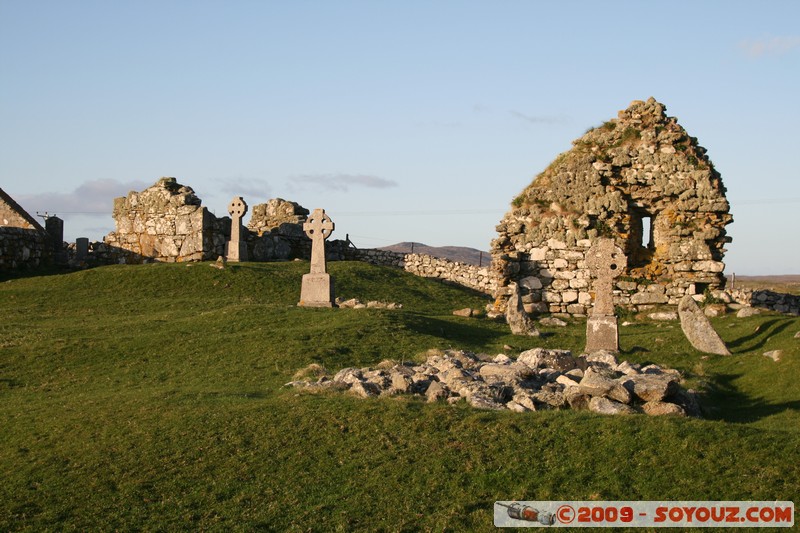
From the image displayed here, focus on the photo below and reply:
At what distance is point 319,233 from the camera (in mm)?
28359

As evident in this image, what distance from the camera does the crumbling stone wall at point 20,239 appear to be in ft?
120

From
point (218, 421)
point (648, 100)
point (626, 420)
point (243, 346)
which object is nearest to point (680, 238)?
point (648, 100)

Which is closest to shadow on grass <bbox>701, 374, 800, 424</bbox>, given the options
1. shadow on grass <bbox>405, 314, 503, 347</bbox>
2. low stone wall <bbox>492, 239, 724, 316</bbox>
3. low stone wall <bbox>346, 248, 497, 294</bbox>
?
shadow on grass <bbox>405, 314, 503, 347</bbox>

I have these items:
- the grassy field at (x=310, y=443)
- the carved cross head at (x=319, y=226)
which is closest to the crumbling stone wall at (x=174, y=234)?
the carved cross head at (x=319, y=226)

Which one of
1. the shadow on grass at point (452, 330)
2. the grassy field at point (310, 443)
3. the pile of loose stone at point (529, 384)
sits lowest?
the grassy field at point (310, 443)

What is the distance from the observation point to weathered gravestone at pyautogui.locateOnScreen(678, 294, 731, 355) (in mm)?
22766

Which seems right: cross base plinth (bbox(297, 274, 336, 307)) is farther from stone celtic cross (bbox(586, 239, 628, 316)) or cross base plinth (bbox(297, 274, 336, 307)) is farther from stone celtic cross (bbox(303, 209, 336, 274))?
stone celtic cross (bbox(586, 239, 628, 316))

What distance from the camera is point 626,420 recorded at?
43.4 feet

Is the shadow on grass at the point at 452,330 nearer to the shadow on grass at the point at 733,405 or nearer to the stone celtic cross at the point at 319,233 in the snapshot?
the stone celtic cross at the point at 319,233

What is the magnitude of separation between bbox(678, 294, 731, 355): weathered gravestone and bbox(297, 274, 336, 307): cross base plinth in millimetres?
9996

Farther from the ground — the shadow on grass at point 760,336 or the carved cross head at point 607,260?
the carved cross head at point 607,260

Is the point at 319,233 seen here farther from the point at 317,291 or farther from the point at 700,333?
the point at 700,333

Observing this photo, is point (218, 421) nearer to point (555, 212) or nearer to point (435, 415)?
point (435, 415)

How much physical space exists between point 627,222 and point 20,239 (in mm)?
23274
